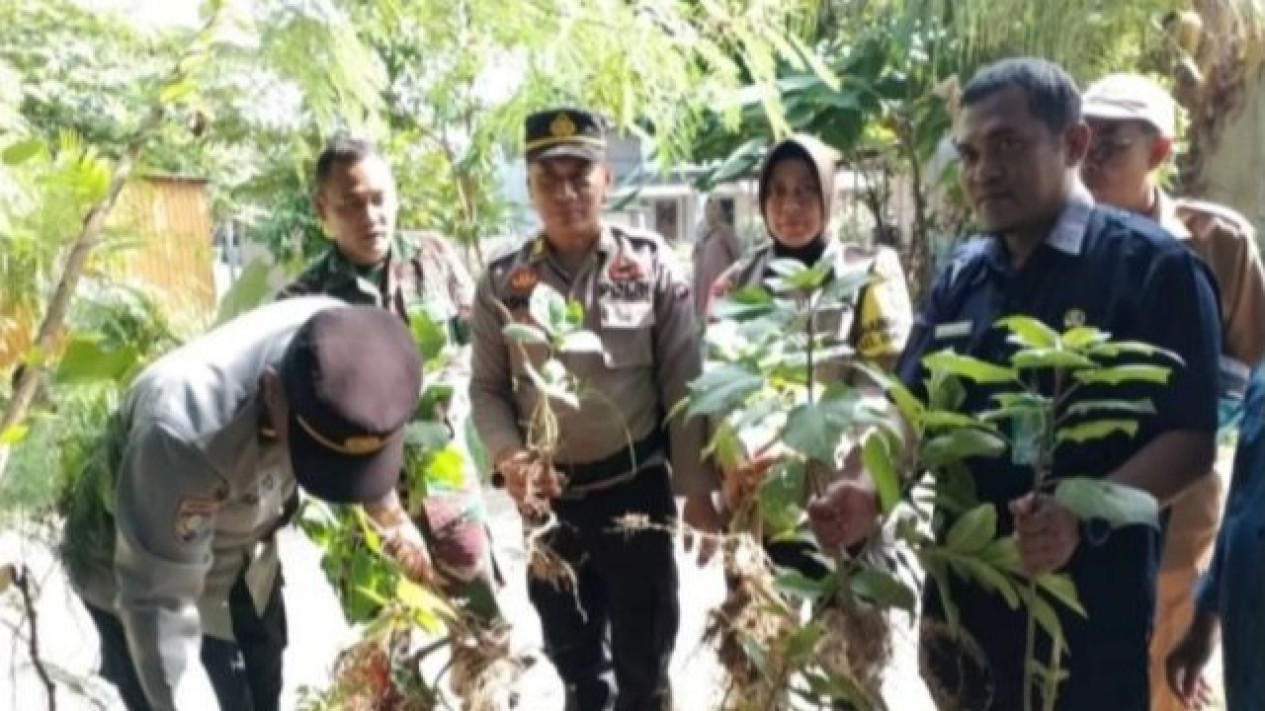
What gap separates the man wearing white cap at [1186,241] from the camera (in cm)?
245

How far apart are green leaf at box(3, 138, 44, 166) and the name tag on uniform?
1271mm

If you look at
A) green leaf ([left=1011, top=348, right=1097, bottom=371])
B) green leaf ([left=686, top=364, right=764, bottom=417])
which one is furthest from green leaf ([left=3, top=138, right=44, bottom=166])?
green leaf ([left=1011, top=348, right=1097, bottom=371])

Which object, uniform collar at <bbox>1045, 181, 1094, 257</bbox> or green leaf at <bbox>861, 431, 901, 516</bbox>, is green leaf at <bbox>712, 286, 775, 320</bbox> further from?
uniform collar at <bbox>1045, 181, 1094, 257</bbox>

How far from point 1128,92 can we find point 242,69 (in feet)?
5.29

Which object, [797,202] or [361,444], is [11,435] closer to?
[361,444]

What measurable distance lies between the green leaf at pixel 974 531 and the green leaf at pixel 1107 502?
94mm

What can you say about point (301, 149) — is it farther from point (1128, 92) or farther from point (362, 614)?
point (1128, 92)

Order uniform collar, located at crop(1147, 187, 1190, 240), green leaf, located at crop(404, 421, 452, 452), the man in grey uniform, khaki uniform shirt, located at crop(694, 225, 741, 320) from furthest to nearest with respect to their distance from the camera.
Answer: khaki uniform shirt, located at crop(694, 225, 741, 320), uniform collar, located at crop(1147, 187, 1190, 240), green leaf, located at crop(404, 421, 452, 452), the man in grey uniform

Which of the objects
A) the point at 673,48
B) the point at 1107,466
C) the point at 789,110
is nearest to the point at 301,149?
the point at 673,48

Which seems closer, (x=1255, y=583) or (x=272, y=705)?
(x=1255, y=583)

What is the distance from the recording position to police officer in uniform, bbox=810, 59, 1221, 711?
1.80 m

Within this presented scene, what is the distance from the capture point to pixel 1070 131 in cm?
189

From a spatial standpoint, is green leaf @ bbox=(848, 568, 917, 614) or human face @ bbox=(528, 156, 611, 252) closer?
green leaf @ bbox=(848, 568, 917, 614)

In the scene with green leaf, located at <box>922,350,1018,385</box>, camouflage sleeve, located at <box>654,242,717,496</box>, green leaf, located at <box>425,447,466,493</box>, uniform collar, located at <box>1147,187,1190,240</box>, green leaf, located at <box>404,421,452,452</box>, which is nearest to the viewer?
green leaf, located at <box>922,350,1018,385</box>
